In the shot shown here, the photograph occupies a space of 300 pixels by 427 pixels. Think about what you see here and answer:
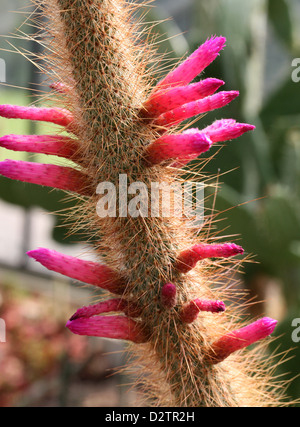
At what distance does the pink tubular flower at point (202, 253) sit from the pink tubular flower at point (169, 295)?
0.03 meters

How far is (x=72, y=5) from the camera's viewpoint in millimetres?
379

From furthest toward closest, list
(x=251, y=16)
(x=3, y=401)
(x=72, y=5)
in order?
(x=3, y=401)
(x=251, y=16)
(x=72, y=5)

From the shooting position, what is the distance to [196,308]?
16.5 inches

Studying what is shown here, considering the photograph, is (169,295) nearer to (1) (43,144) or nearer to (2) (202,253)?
(2) (202,253)

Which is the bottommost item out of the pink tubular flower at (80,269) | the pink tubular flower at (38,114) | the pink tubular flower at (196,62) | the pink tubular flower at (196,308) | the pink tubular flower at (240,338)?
the pink tubular flower at (240,338)

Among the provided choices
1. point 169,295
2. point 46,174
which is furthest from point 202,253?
point 46,174

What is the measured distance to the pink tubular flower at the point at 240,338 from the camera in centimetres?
43

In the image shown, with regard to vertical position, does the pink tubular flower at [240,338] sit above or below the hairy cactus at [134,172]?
below

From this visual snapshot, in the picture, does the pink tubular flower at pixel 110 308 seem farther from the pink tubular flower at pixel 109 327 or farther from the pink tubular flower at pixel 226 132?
the pink tubular flower at pixel 226 132

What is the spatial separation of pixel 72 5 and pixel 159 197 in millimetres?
165

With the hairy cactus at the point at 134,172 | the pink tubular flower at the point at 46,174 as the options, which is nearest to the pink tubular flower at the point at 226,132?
the hairy cactus at the point at 134,172

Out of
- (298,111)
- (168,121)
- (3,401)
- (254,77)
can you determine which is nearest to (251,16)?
(254,77)

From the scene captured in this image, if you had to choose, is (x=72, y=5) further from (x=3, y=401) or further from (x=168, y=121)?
(x=3, y=401)

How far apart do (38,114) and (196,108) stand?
14 cm
